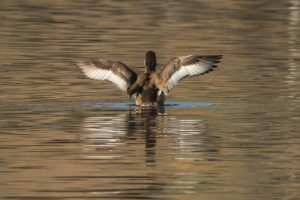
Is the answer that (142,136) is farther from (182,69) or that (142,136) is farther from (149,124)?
(182,69)

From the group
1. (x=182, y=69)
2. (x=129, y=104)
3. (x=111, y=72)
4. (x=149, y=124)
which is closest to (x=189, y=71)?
(x=182, y=69)

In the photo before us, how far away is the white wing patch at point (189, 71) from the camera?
20.4m

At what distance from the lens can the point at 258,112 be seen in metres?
19.2

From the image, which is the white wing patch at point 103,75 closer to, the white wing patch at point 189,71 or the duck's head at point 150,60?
the duck's head at point 150,60

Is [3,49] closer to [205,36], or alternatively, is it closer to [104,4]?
[205,36]

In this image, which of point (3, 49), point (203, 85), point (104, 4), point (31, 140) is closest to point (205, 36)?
point (3, 49)

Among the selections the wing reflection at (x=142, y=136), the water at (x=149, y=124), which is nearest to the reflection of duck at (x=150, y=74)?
the water at (x=149, y=124)

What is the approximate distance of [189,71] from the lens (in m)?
20.7

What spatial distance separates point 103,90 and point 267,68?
5330 millimetres

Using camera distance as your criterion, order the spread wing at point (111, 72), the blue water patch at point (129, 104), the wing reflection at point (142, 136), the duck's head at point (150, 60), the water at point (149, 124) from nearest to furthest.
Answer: the water at point (149, 124) → the wing reflection at point (142, 136) → the blue water patch at point (129, 104) → the spread wing at point (111, 72) → the duck's head at point (150, 60)

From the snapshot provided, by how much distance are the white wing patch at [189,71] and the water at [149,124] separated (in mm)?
503

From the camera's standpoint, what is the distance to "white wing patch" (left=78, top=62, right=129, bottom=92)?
20688 mm


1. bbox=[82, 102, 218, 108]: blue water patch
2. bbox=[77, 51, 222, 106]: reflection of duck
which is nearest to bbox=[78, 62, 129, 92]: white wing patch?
bbox=[77, 51, 222, 106]: reflection of duck

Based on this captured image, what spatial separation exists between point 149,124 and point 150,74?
290 centimetres
